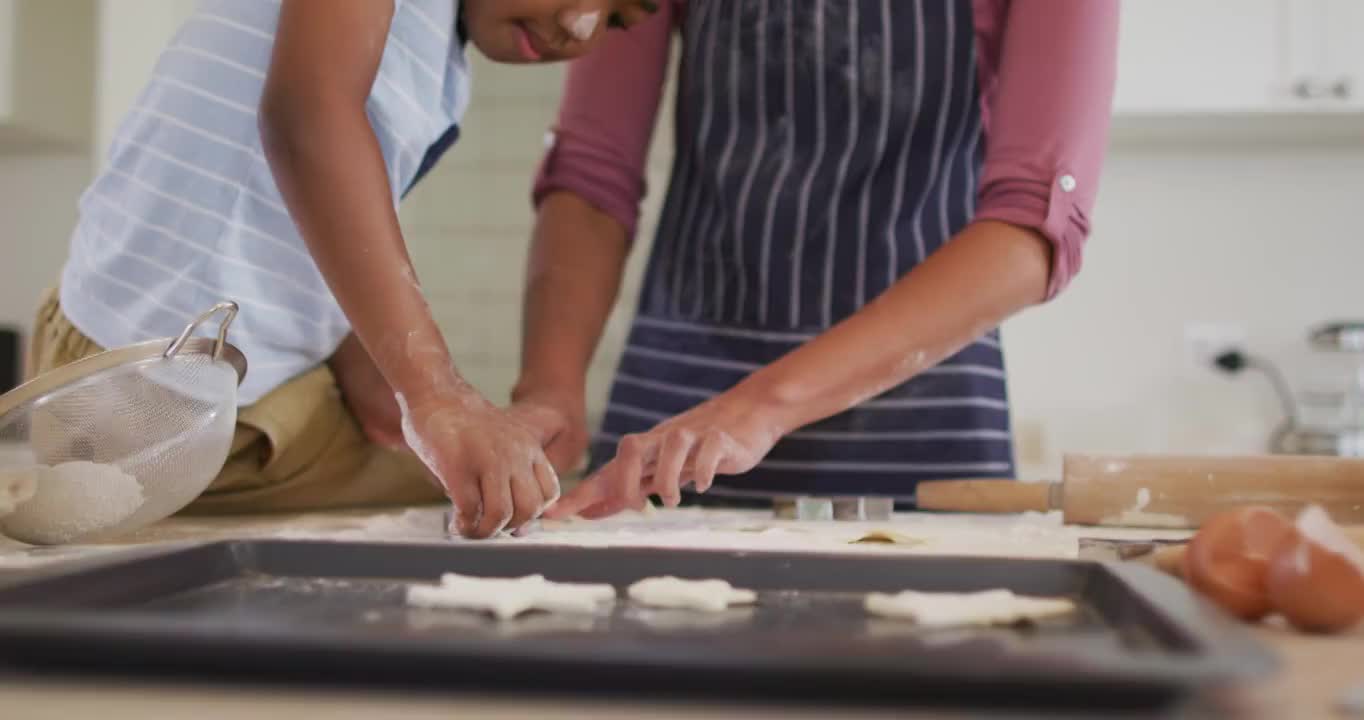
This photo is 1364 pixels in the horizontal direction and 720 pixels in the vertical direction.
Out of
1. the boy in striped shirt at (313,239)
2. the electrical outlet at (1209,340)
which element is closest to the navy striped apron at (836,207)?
the boy in striped shirt at (313,239)

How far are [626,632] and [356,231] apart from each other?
430 millimetres

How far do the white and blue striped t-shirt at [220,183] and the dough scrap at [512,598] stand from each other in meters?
0.48

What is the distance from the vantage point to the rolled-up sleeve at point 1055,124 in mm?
1100

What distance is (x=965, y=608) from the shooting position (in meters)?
0.50

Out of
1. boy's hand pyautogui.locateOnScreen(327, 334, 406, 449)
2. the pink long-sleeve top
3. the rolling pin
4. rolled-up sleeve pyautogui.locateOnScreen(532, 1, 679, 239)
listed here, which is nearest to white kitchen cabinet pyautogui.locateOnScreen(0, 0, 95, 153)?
rolled-up sleeve pyautogui.locateOnScreen(532, 1, 679, 239)

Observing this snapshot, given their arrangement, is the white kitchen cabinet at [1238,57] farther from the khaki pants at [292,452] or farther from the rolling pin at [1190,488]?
the khaki pants at [292,452]

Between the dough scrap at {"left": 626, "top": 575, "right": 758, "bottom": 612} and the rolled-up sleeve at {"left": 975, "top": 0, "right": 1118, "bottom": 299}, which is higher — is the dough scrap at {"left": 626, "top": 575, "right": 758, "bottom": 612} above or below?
below

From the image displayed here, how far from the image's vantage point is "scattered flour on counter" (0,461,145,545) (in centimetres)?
75

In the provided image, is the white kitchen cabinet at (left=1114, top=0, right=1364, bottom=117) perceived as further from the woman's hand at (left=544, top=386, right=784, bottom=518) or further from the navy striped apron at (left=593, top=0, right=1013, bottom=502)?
the woman's hand at (left=544, top=386, right=784, bottom=518)

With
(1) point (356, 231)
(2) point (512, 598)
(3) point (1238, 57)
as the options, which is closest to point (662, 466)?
(1) point (356, 231)

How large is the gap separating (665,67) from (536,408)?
51cm

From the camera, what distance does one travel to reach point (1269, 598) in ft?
1.69

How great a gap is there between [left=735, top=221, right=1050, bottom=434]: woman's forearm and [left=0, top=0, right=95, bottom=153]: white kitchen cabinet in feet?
7.24

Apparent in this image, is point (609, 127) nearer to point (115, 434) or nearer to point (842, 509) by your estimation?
point (842, 509)
